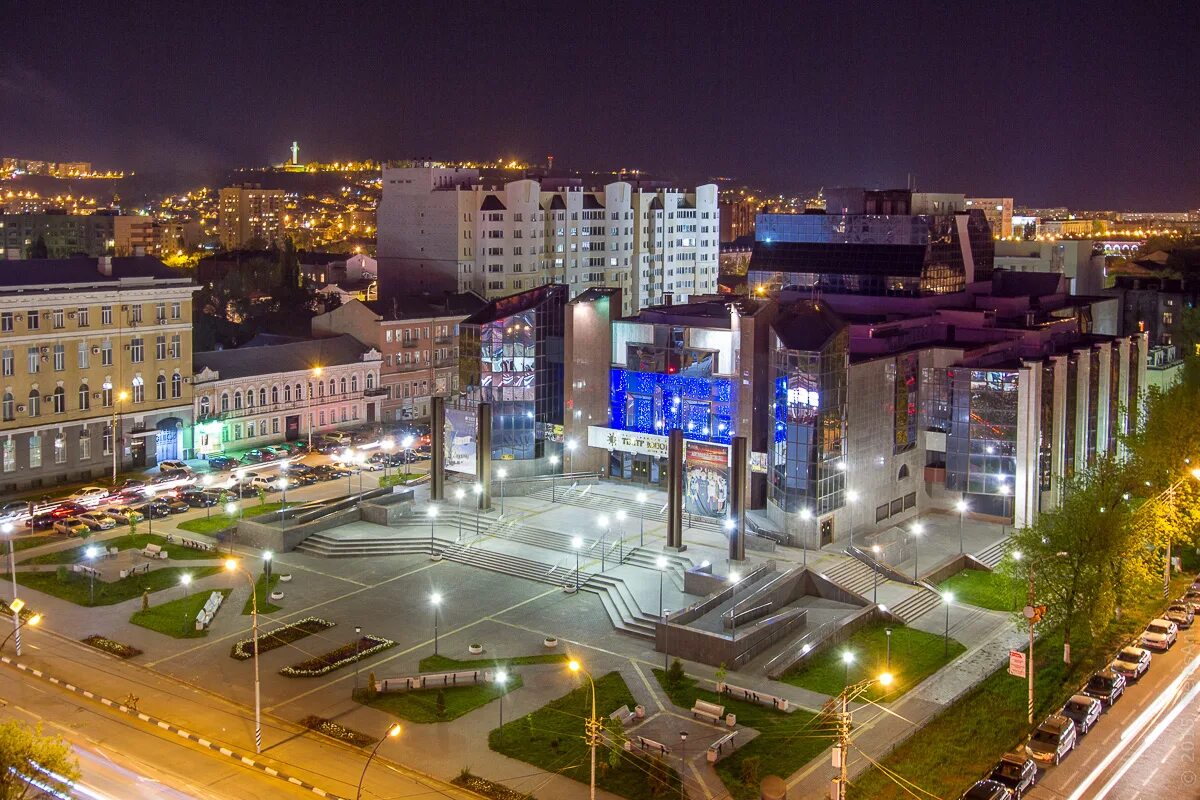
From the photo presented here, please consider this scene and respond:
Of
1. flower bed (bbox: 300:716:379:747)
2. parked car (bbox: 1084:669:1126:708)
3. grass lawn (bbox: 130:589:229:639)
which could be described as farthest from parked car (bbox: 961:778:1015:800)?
grass lawn (bbox: 130:589:229:639)

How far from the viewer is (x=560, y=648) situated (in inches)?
1989

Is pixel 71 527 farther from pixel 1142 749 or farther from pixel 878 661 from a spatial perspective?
pixel 1142 749

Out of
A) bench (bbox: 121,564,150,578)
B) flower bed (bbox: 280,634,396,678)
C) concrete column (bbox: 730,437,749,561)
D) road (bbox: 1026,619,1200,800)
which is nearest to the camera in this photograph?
road (bbox: 1026,619,1200,800)

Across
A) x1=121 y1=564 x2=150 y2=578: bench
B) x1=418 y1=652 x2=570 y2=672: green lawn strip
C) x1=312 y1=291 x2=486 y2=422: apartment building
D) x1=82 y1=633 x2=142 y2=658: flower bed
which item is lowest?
x1=418 y1=652 x2=570 y2=672: green lawn strip

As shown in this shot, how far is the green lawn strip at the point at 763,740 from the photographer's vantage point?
39125mm

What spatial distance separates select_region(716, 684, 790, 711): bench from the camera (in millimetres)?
44875

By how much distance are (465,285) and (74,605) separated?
6985 cm

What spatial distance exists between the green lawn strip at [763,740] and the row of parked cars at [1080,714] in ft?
20.5

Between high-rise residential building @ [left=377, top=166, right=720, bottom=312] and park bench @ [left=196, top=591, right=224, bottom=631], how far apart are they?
68.4 meters

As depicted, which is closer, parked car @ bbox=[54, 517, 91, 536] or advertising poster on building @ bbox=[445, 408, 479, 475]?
parked car @ bbox=[54, 517, 91, 536]

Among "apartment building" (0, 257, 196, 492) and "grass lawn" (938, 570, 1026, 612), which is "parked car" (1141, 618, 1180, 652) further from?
"apartment building" (0, 257, 196, 492)

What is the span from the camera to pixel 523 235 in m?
123

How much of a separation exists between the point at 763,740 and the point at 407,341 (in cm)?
6438

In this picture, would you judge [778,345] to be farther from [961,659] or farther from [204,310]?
[204,310]
